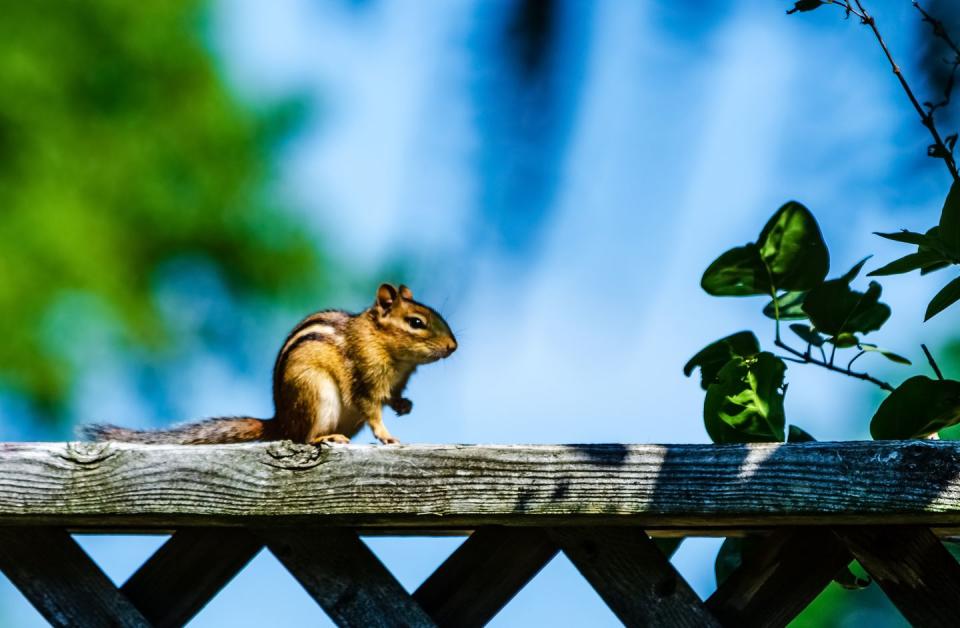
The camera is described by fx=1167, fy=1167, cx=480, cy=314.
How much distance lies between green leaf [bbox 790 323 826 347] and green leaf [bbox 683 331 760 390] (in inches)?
3.1

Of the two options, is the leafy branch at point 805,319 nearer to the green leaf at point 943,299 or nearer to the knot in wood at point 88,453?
the green leaf at point 943,299

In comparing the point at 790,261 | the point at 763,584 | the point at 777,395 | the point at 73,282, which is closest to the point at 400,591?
the point at 763,584

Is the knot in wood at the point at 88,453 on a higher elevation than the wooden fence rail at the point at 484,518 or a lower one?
higher

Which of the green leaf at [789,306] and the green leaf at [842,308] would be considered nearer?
the green leaf at [842,308]

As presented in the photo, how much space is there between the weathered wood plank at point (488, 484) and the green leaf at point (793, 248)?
0.40m

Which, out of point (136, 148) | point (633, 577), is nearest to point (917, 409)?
point (633, 577)

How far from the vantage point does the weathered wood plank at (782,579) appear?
136 cm

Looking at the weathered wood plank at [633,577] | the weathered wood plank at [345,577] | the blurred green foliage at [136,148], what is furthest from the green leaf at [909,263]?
the blurred green foliage at [136,148]

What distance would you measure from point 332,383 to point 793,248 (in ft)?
2.70

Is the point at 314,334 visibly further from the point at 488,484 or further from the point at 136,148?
the point at 136,148

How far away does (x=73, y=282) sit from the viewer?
18.9 feet

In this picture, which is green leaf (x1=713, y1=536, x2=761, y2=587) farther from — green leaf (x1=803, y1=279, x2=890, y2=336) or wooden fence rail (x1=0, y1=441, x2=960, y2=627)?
green leaf (x1=803, y1=279, x2=890, y2=336)

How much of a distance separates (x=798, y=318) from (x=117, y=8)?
5374 mm

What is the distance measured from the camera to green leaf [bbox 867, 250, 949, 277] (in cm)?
139
